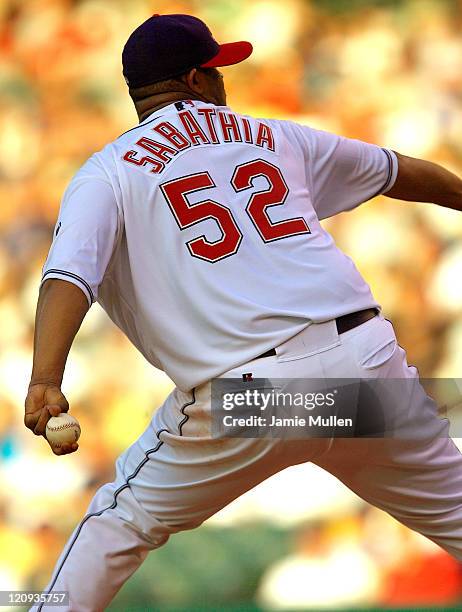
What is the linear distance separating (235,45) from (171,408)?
840 millimetres

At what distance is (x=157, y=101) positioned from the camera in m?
2.40

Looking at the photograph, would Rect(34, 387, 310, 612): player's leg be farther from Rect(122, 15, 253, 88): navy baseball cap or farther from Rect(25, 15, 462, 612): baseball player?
Rect(122, 15, 253, 88): navy baseball cap

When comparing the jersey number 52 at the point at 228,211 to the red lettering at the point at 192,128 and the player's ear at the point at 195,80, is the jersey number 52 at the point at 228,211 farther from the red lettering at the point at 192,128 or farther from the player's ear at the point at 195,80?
the player's ear at the point at 195,80

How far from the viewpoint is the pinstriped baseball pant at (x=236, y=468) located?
2.12 m

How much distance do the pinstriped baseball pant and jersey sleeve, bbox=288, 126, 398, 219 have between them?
1.35 ft

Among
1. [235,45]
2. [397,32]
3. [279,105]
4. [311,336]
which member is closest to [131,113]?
[279,105]

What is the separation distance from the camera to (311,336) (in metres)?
2.12

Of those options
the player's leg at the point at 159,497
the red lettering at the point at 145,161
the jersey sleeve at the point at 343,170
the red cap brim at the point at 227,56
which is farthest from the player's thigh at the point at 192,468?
the red cap brim at the point at 227,56

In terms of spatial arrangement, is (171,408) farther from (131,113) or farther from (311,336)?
(131,113)

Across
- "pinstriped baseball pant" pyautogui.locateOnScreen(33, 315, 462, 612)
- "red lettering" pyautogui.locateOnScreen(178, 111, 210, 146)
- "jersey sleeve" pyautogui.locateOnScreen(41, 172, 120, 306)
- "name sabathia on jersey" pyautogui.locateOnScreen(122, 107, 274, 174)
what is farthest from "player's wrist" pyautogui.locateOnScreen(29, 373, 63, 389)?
"red lettering" pyautogui.locateOnScreen(178, 111, 210, 146)

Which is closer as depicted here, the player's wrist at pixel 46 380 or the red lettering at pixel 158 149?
the player's wrist at pixel 46 380

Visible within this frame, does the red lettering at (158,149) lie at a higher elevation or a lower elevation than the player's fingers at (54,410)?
higher

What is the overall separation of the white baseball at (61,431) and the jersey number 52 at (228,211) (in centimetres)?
44

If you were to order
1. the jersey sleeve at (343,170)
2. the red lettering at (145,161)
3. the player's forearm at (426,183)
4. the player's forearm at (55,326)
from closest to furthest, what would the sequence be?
the player's forearm at (55,326), the red lettering at (145,161), the jersey sleeve at (343,170), the player's forearm at (426,183)
